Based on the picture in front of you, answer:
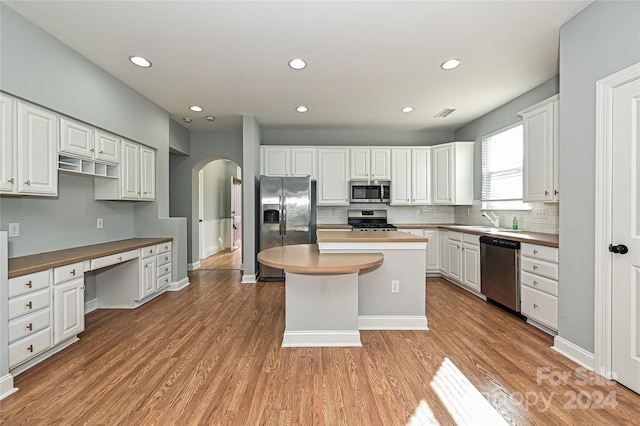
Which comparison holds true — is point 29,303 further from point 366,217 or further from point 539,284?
point 366,217

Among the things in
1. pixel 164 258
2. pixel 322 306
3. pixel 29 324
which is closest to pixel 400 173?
pixel 322 306

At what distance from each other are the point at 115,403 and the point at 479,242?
4.07 metres

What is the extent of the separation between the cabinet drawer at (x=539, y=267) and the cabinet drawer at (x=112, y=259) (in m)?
4.36

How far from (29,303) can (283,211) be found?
319 cm

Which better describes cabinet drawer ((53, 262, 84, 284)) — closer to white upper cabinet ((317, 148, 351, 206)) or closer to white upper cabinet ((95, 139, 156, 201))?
white upper cabinet ((95, 139, 156, 201))

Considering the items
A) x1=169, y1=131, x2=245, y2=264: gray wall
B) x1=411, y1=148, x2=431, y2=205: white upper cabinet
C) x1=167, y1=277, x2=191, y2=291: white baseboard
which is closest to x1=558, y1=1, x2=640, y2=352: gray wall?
x1=411, y1=148, x2=431, y2=205: white upper cabinet

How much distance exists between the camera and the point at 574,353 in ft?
7.50

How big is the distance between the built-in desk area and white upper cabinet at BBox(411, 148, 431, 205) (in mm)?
4474

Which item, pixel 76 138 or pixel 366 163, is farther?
pixel 366 163

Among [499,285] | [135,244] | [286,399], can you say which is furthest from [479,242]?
[135,244]

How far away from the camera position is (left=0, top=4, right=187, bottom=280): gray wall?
2.29m

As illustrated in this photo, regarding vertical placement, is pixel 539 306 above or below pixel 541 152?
below

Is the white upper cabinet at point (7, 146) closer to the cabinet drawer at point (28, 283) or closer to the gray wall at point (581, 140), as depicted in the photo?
the cabinet drawer at point (28, 283)

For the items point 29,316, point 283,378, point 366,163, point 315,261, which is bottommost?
point 283,378
